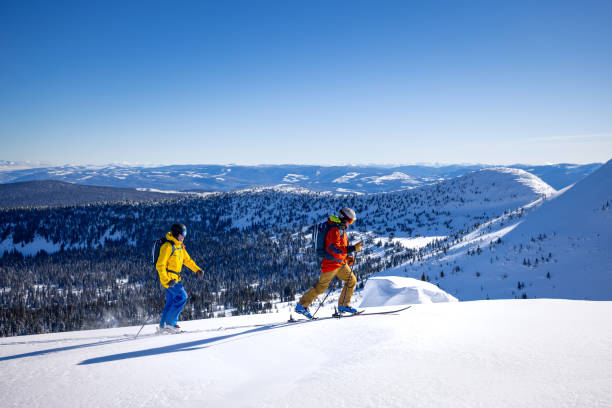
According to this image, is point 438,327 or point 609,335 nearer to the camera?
point 609,335

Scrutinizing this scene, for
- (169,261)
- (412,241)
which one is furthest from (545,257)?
(412,241)

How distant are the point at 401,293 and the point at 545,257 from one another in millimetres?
11274

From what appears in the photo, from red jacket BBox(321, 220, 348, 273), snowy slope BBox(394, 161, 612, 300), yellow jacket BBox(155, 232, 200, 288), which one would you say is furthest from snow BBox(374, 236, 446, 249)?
yellow jacket BBox(155, 232, 200, 288)

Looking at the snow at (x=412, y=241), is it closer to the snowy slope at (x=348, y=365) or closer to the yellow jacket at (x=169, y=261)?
the snowy slope at (x=348, y=365)

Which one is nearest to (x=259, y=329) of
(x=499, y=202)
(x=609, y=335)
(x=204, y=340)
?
(x=204, y=340)

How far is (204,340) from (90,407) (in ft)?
8.92

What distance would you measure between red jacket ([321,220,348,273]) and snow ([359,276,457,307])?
421 cm

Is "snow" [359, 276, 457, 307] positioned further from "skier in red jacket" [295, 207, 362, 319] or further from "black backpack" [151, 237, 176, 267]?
"black backpack" [151, 237, 176, 267]

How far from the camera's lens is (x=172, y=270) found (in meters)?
6.55

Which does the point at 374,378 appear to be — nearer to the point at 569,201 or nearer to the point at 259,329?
the point at 259,329

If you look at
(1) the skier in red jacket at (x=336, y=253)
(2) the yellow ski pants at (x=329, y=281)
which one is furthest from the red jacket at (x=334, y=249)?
(2) the yellow ski pants at (x=329, y=281)

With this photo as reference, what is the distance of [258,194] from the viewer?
399 feet

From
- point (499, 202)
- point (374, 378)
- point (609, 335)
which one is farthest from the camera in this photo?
point (499, 202)

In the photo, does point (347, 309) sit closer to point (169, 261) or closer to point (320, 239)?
point (320, 239)
